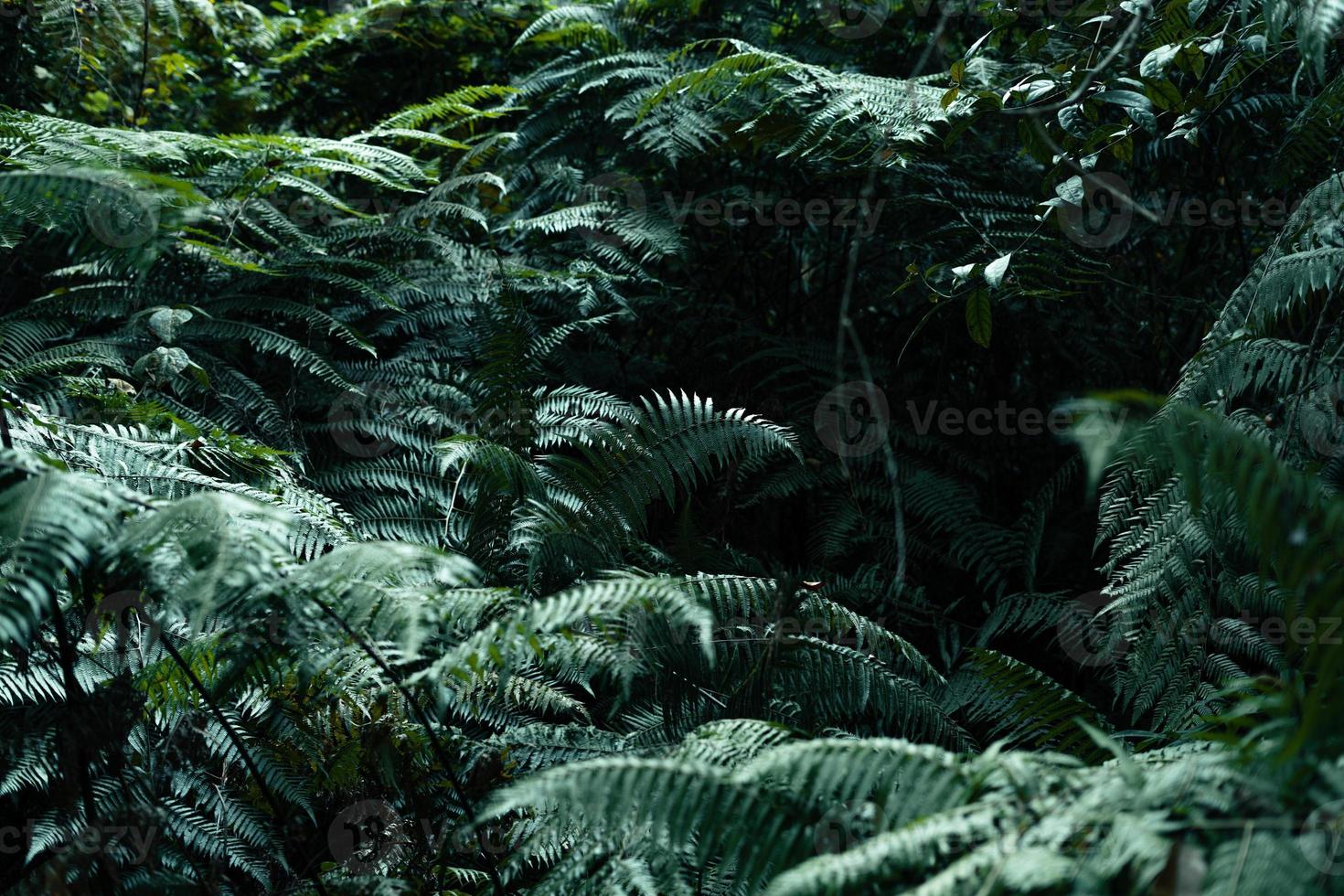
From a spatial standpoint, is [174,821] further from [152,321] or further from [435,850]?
[152,321]

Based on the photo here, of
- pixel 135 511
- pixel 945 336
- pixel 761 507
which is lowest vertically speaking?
pixel 761 507

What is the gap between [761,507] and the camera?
3100 mm

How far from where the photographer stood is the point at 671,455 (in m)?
2.02

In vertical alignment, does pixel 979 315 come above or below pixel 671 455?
above

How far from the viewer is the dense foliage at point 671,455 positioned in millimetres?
1116

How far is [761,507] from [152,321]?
5.86 feet

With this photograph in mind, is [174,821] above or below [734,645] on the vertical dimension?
below

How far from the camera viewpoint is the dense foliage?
1.12 m

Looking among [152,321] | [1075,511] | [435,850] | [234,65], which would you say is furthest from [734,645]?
[234,65]

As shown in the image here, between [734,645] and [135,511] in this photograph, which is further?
[734,645]

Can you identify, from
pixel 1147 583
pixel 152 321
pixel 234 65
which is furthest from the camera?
pixel 234 65

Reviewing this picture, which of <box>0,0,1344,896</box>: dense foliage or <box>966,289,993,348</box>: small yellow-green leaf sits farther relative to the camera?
<box>966,289,993,348</box>: small yellow-green leaf

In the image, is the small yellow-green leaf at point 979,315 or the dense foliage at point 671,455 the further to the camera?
the small yellow-green leaf at point 979,315

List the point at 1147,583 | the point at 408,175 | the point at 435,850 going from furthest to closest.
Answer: the point at 408,175
the point at 1147,583
the point at 435,850
